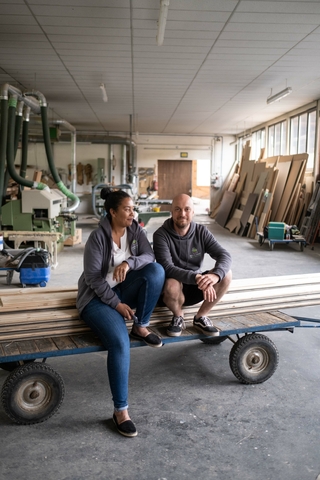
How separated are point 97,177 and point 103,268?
14381 mm

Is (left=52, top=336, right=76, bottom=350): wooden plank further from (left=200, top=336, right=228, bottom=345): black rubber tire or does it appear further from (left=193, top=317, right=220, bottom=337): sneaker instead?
(left=200, top=336, right=228, bottom=345): black rubber tire

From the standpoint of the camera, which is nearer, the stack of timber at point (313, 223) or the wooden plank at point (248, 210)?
the stack of timber at point (313, 223)

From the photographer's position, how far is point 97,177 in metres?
16.9

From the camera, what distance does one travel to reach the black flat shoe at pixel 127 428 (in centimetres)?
243

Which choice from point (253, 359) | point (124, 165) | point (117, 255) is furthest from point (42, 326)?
point (124, 165)

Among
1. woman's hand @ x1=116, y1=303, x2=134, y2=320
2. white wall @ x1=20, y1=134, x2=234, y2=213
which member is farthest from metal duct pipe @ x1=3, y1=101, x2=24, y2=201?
white wall @ x1=20, y1=134, x2=234, y2=213

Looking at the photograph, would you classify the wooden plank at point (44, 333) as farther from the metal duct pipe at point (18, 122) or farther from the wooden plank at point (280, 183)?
the wooden plank at point (280, 183)

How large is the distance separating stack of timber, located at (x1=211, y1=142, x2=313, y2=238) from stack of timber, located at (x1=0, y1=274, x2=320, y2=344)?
6.80m

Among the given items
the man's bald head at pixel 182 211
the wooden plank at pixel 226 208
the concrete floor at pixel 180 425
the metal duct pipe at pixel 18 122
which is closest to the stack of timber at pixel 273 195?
the wooden plank at pixel 226 208

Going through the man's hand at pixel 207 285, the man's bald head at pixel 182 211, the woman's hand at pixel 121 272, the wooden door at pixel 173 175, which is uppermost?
the wooden door at pixel 173 175

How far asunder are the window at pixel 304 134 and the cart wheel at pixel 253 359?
857 centimetres

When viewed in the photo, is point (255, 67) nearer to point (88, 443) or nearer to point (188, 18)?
point (188, 18)

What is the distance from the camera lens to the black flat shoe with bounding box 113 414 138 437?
2434mm

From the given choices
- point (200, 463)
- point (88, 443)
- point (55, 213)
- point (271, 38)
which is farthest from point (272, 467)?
point (55, 213)
